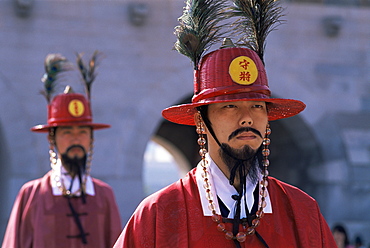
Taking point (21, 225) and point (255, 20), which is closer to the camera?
point (255, 20)

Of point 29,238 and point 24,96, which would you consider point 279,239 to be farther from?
point 24,96

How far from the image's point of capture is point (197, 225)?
300cm

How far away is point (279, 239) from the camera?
3.04 m

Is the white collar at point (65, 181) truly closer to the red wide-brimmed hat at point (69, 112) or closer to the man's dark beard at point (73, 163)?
the man's dark beard at point (73, 163)

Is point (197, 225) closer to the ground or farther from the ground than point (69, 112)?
closer to the ground

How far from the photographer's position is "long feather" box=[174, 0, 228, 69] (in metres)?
3.23

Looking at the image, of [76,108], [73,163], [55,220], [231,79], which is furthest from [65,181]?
[231,79]

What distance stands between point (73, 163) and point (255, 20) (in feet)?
10.2

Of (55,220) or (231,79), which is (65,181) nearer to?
(55,220)

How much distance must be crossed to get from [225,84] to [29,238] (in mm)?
3107

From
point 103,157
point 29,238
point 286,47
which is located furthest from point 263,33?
point 286,47

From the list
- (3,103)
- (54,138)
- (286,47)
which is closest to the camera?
(54,138)

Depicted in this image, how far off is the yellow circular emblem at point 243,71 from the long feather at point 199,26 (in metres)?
0.20

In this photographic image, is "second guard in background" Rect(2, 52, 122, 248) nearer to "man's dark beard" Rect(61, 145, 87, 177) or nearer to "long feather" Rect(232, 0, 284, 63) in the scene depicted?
"man's dark beard" Rect(61, 145, 87, 177)
